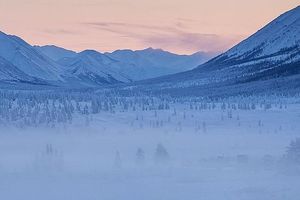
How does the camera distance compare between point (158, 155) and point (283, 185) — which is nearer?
point (283, 185)

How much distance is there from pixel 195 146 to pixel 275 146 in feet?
10.3

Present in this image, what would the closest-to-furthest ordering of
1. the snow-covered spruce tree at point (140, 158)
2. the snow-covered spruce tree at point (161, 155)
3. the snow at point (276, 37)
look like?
the snow-covered spruce tree at point (140, 158) → the snow-covered spruce tree at point (161, 155) → the snow at point (276, 37)

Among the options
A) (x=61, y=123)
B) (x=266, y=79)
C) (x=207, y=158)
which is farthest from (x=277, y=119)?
(x=266, y=79)

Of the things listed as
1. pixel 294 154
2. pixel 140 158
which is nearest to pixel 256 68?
pixel 140 158

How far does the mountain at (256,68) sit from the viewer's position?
107m

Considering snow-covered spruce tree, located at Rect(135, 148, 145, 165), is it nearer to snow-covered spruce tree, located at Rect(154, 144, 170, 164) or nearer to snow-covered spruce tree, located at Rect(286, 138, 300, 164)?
snow-covered spruce tree, located at Rect(154, 144, 170, 164)

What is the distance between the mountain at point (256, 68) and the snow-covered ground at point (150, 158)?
5422cm

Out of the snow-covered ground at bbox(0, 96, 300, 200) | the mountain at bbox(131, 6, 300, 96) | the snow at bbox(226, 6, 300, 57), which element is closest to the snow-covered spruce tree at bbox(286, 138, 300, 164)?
the snow-covered ground at bbox(0, 96, 300, 200)

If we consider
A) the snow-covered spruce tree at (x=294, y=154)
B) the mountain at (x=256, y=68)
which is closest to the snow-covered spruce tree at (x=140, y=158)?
the snow-covered spruce tree at (x=294, y=154)

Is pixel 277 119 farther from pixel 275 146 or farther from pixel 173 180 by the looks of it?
pixel 173 180

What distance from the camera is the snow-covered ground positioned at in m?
20.9

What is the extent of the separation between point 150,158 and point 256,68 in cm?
10851

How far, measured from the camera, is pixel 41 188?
70.6ft

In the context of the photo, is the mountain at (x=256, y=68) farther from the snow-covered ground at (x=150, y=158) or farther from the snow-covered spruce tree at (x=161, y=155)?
the snow-covered spruce tree at (x=161, y=155)
